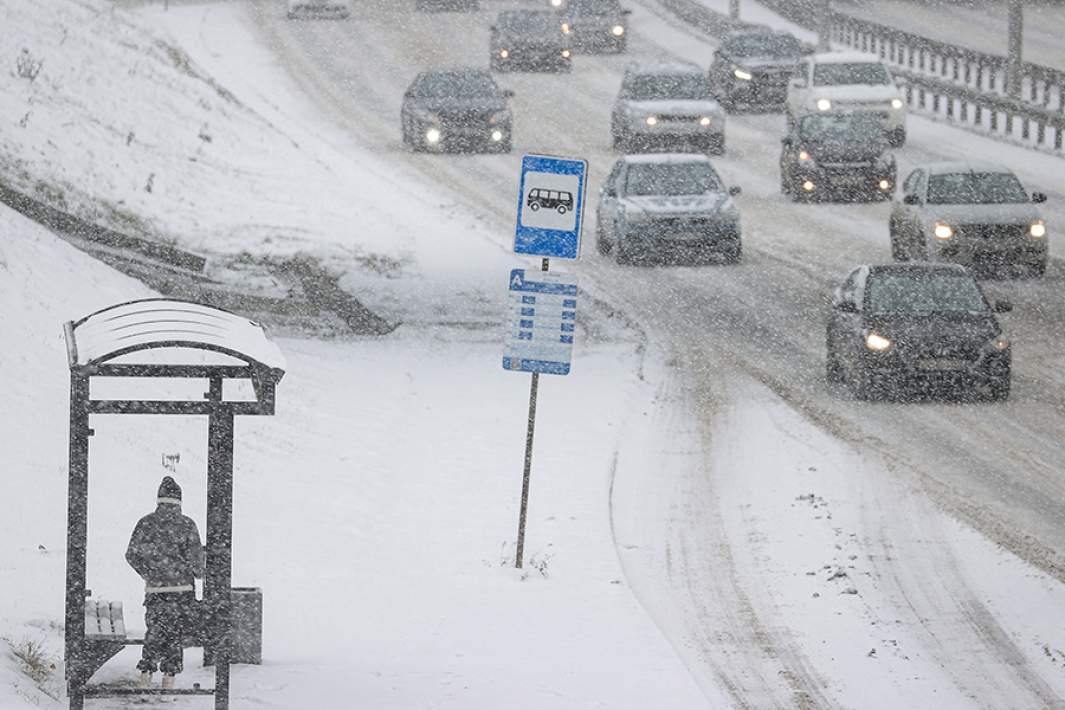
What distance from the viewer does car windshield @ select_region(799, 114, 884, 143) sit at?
34125 mm

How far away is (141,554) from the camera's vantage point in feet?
34.8

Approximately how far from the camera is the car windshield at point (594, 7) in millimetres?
56156

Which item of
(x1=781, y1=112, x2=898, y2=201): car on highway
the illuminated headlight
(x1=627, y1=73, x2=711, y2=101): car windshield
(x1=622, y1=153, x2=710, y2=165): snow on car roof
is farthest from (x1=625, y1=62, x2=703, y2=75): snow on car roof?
the illuminated headlight

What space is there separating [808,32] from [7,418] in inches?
1891

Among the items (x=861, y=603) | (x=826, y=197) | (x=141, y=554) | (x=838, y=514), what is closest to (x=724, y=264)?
(x=826, y=197)

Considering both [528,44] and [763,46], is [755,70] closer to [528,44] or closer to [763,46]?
[763,46]

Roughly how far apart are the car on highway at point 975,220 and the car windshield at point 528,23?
82.7 feet

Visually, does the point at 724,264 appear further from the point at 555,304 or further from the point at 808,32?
the point at 808,32

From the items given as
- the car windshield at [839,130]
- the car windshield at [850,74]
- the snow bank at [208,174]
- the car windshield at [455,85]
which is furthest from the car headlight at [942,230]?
the car windshield at [850,74]

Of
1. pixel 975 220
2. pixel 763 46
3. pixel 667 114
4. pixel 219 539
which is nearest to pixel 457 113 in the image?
pixel 667 114

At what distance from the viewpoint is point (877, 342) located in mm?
20250

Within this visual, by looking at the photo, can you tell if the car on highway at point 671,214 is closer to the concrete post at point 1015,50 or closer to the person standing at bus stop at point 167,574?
the concrete post at point 1015,50

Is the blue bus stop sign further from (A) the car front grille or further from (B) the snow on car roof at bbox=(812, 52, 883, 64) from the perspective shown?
(B) the snow on car roof at bbox=(812, 52, 883, 64)

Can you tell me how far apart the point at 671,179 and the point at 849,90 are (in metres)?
12.9
